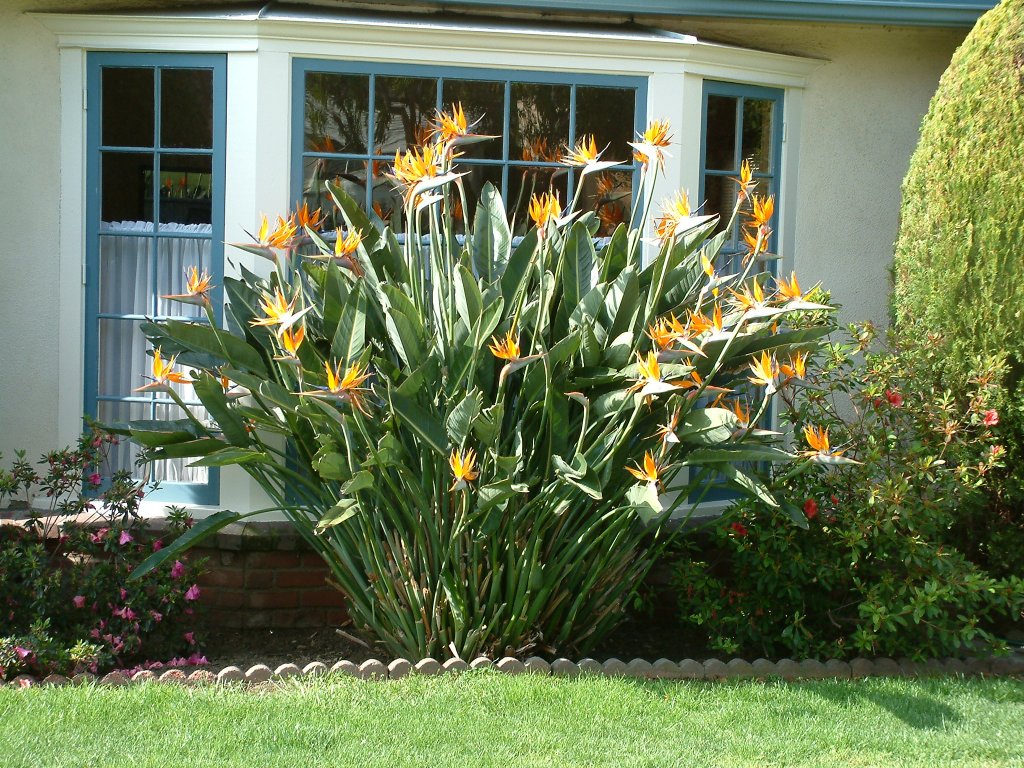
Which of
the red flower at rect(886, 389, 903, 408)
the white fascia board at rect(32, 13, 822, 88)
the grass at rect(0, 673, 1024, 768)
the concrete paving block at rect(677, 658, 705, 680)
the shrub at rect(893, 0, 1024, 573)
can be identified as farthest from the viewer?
the white fascia board at rect(32, 13, 822, 88)

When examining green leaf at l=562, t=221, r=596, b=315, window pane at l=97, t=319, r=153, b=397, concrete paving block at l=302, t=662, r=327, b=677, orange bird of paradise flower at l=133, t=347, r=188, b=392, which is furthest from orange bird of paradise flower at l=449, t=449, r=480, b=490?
window pane at l=97, t=319, r=153, b=397

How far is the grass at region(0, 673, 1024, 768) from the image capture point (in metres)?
3.94

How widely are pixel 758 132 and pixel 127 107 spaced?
3517 millimetres

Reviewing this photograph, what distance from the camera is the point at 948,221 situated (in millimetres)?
5742

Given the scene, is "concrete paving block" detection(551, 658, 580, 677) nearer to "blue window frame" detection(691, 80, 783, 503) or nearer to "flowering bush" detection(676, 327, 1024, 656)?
"flowering bush" detection(676, 327, 1024, 656)

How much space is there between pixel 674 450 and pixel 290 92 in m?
2.74

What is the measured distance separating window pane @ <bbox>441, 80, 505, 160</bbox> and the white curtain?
1.48m

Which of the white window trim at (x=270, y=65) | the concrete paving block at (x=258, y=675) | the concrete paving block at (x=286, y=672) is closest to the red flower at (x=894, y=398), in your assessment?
the white window trim at (x=270, y=65)

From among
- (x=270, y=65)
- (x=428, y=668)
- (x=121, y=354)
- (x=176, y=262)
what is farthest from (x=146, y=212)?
(x=428, y=668)

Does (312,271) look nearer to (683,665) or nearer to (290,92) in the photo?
(290,92)

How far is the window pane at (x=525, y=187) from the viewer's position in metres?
6.17

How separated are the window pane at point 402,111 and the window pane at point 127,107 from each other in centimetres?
121

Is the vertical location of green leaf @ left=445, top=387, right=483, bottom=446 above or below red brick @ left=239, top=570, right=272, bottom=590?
above

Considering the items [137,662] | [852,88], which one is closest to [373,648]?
[137,662]
